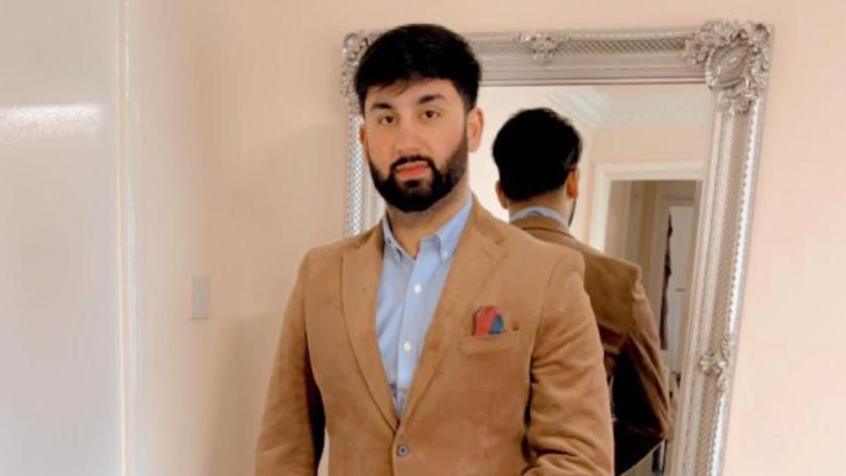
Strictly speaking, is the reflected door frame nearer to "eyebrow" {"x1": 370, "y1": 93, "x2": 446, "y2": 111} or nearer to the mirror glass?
the mirror glass

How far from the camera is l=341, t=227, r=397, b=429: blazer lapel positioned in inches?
35.4

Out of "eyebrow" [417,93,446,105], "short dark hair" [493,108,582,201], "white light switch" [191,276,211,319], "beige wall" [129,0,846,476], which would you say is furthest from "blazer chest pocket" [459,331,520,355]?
"white light switch" [191,276,211,319]

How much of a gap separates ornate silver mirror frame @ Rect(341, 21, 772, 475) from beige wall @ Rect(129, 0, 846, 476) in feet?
0.14

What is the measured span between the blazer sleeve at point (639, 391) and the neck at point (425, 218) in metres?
0.50

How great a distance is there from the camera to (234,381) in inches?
57.7

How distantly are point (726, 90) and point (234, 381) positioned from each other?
1.27 metres

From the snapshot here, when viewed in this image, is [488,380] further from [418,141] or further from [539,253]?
[418,141]

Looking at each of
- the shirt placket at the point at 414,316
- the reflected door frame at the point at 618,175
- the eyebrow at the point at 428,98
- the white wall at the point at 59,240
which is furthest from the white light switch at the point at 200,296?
the reflected door frame at the point at 618,175

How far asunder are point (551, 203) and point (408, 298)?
47 centimetres

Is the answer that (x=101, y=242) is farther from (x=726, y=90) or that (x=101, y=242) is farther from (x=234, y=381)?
(x=726, y=90)

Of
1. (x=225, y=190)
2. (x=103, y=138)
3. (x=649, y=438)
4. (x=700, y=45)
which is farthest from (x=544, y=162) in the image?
(x=103, y=138)

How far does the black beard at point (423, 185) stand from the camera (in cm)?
91

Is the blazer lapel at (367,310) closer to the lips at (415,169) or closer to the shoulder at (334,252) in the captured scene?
the shoulder at (334,252)

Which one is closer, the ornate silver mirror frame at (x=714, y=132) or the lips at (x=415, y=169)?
the lips at (x=415, y=169)
